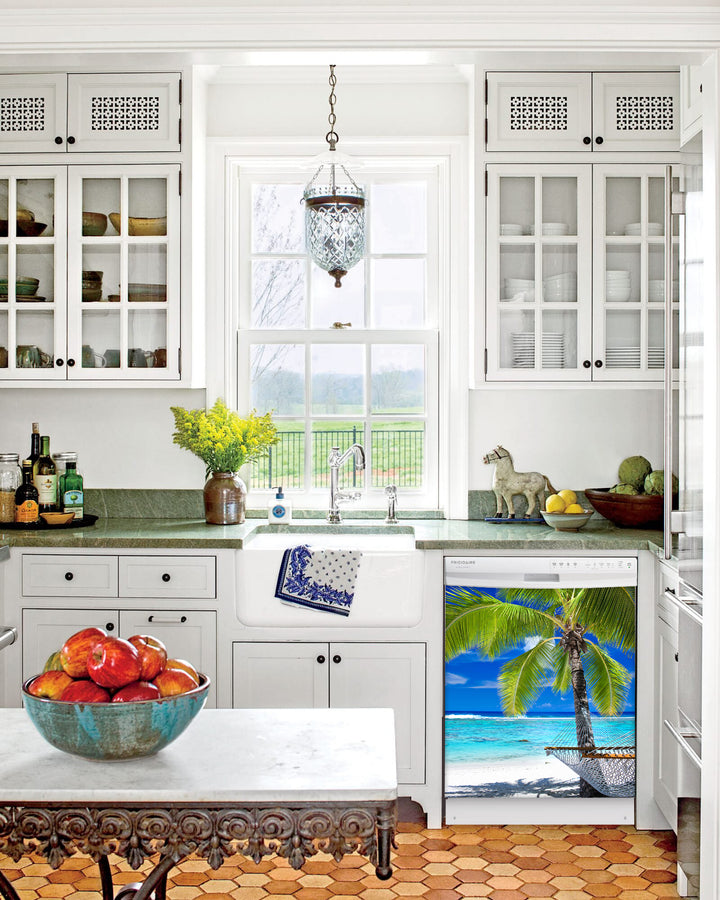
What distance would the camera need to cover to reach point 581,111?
380 cm

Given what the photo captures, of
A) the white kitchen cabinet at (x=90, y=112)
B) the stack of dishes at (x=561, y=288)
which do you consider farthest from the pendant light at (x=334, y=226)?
the stack of dishes at (x=561, y=288)

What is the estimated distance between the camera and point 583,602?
3471 millimetres

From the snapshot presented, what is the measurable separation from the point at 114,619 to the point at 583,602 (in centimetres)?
169

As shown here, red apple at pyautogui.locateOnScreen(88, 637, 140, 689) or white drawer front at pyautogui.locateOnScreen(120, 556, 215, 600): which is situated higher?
red apple at pyautogui.locateOnScreen(88, 637, 140, 689)

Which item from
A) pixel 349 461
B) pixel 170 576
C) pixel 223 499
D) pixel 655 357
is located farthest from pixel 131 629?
pixel 655 357

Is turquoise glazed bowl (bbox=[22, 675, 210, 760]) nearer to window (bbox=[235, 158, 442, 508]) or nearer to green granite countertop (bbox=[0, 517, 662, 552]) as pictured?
green granite countertop (bbox=[0, 517, 662, 552])

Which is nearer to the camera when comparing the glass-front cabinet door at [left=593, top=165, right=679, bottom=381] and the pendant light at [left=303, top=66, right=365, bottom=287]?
the pendant light at [left=303, top=66, right=365, bottom=287]

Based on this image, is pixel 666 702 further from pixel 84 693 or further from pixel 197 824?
pixel 84 693

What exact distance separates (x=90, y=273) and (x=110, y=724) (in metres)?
2.53

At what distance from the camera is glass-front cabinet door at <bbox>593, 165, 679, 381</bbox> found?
12.5 feet

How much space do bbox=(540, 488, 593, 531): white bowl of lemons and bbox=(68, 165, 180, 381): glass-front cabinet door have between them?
157 centimetres

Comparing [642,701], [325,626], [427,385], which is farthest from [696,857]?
[427,385]

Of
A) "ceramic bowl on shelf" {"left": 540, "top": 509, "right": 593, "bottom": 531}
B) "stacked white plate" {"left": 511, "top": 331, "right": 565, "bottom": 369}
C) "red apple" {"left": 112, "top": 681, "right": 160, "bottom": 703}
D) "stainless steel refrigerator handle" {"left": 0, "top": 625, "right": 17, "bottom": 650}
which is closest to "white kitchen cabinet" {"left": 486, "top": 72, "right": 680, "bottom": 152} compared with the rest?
"stacked white plate" {"left": 511, "top": 331, "right": 565, "bottom": 369}

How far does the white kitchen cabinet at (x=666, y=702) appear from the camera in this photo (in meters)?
3.24
